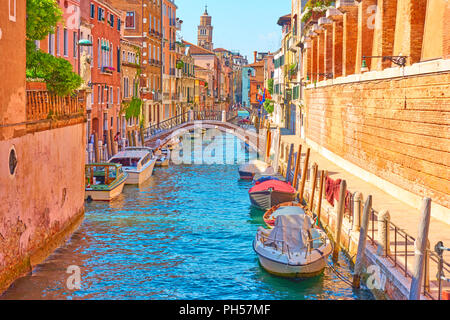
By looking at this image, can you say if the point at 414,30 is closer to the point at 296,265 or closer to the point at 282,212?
the point at 282,212

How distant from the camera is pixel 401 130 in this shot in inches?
713

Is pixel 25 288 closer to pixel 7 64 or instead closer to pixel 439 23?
pixel 7 64

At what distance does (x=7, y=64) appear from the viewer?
Result: 41.4ft

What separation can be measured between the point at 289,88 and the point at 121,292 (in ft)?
170

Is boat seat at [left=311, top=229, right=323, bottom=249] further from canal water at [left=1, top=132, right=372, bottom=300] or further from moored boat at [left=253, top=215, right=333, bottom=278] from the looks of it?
canal water at [left=1, top=132, right=372, bottom=300]

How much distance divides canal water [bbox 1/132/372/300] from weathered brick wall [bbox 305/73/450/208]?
10.7 ft

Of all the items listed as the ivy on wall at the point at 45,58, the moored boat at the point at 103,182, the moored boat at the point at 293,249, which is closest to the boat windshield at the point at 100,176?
the moored boat at the point at 103,182

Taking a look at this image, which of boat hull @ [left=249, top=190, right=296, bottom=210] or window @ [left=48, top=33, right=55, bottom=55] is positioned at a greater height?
window @ [left=48, top=33, right=55, bottom=55]

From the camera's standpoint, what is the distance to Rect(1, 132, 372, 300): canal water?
13.5 meters

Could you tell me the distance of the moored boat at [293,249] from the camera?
46.6ft

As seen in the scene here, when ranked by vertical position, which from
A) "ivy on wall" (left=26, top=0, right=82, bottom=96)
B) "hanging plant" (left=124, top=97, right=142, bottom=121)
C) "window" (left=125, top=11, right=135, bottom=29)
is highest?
"window" (left=125, top=11, right=135, bottom=29)

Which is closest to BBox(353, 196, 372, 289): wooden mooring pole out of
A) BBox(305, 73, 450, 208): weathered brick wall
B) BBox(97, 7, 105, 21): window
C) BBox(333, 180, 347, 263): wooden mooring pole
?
BBox(333, 180, 347, 263): wooden mooring pole

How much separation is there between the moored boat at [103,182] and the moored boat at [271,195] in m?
5.81
